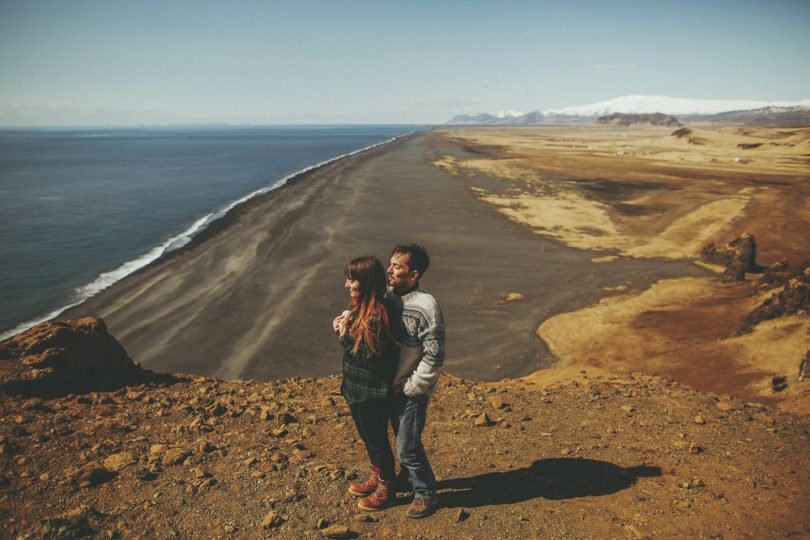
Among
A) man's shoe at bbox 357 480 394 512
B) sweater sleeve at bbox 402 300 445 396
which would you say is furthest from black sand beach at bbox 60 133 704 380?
sweater sleeve at bbox 402 300 445 396

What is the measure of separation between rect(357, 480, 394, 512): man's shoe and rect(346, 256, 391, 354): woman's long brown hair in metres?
1.46

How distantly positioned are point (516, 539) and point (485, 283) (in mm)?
13621

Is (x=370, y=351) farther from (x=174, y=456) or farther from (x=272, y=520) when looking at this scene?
(x=174, y=456)

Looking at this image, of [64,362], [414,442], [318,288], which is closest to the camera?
[414,442]

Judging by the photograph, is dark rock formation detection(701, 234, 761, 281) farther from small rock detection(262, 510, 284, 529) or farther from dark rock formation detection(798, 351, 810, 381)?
small rock detection(262, 510, 284, 529)

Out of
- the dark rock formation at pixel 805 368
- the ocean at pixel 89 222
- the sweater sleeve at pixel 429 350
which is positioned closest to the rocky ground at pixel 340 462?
the sweater sleeve at pixel 429 350

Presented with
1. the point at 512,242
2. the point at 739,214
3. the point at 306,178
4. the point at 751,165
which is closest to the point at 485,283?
the point at 512,242

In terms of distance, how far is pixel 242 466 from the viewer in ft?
14.5

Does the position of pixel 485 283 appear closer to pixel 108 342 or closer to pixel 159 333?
pixel 159 333

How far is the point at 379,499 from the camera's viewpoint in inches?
144

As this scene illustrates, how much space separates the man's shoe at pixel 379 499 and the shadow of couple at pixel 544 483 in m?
0.56

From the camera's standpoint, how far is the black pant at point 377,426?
10.7ft

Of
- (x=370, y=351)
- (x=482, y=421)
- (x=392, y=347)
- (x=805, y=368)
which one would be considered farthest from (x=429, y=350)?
(x=805, y=368)

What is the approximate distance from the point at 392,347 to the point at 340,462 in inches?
89.1
